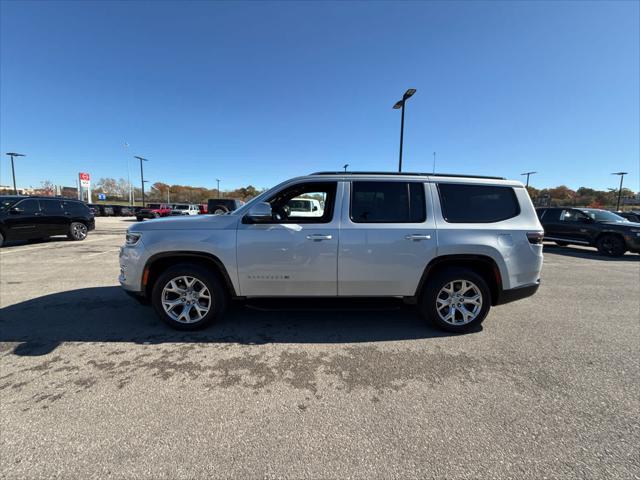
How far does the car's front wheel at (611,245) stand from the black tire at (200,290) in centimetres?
1342

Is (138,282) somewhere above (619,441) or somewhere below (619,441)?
above

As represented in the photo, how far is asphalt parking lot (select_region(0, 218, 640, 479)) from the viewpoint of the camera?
1838 millimetres

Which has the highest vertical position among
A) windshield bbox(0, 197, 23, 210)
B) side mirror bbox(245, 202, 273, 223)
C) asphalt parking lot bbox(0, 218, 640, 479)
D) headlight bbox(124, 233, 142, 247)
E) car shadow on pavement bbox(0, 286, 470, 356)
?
windshield bbox(0, 197, 23, 210)

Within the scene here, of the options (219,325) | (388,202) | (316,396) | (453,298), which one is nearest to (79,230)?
(219,325)

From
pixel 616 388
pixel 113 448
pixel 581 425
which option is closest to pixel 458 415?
pixel 581 425

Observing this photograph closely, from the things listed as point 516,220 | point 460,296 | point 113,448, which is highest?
point 516,220

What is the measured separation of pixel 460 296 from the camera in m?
3.68

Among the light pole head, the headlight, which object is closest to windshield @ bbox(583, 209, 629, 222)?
the light pole head

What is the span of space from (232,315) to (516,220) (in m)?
4.10

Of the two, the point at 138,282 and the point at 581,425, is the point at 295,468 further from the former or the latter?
the point at 138,282

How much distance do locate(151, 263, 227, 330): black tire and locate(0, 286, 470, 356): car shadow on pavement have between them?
0.40 feet

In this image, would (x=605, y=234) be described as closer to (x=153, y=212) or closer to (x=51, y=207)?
(x=51, y=207)

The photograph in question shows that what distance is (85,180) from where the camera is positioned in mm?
43406

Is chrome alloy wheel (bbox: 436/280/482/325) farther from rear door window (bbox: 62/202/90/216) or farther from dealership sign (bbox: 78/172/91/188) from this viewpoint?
dealership sign (bbox: 78/172/91/188)
